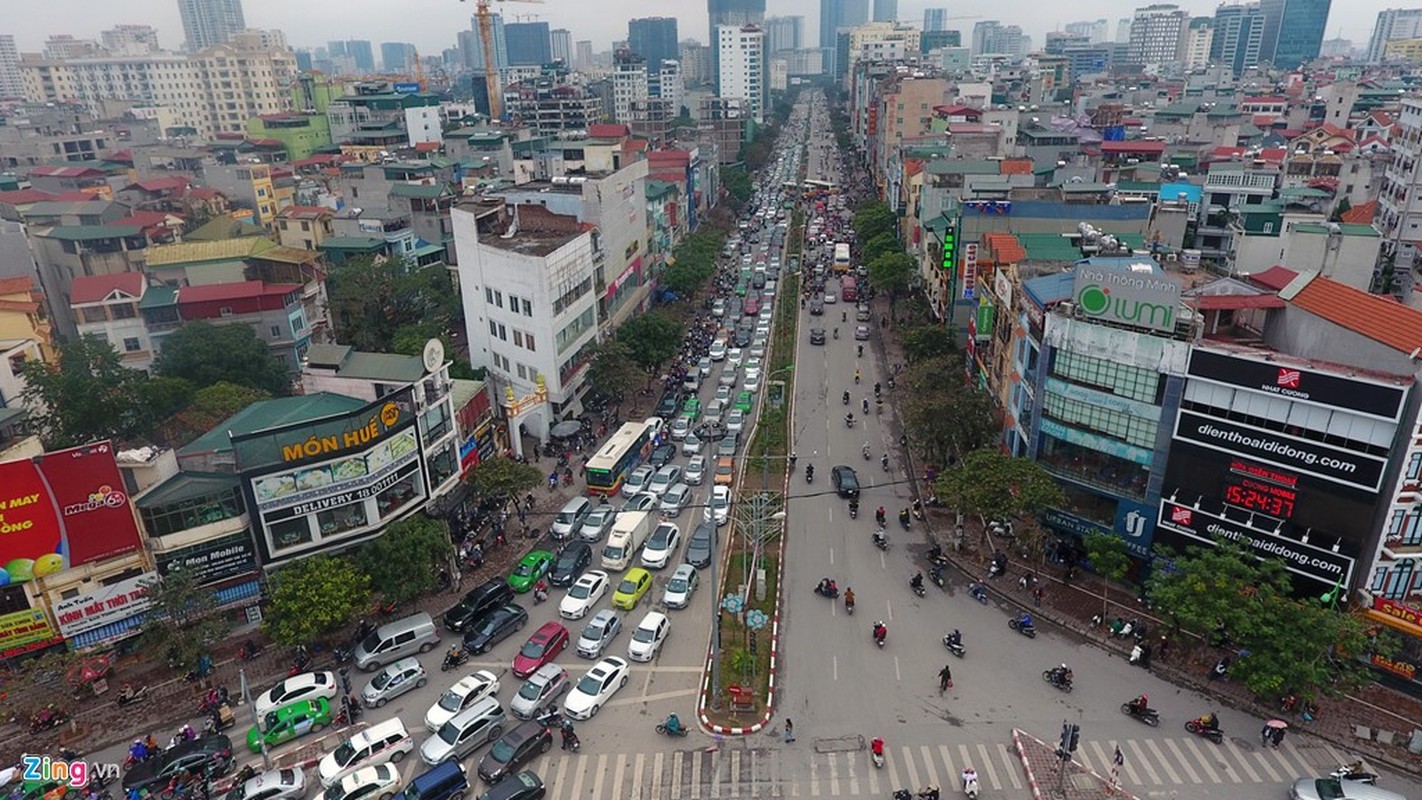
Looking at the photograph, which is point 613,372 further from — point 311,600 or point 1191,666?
point 1191,666

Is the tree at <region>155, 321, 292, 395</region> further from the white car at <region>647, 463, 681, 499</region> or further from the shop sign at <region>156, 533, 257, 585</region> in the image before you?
the white car at <region>647, 463, 681, 499</region>

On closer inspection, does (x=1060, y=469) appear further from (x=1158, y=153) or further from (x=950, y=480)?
(x=1158, y=153)

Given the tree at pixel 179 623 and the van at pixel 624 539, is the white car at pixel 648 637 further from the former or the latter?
the tree at pixel 179 623

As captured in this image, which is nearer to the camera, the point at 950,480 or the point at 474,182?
the point at 950,480

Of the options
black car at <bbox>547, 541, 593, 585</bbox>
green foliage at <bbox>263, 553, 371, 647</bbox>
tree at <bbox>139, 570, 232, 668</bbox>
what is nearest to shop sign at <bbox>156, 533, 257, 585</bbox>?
tree at <bbox>139, 570, 232, 668</bbox>

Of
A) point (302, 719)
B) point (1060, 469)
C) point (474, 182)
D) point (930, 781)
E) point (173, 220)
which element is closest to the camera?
point (930, 781)

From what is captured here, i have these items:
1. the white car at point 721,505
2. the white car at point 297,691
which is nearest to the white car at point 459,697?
the white car at point 297,691

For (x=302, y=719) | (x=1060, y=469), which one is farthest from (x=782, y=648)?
(x=302, y=719)
